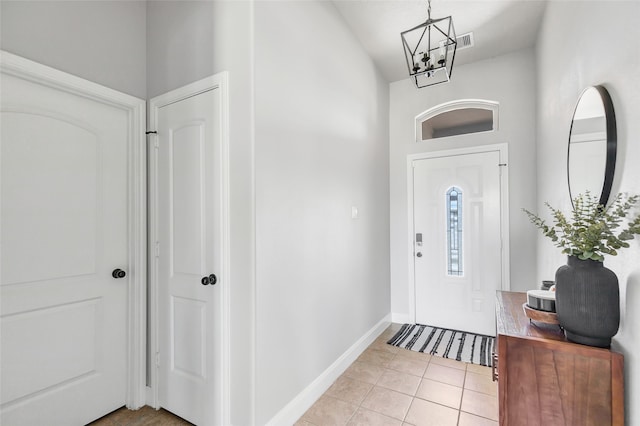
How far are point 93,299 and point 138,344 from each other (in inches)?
17.5

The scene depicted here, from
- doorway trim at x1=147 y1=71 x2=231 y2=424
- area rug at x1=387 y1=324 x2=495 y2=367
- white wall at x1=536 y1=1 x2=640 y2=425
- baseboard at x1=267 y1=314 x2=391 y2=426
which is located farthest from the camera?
area rug at x1=387 y1=324 x2=495 y2=367

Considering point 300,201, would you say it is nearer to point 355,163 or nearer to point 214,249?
point 214,249

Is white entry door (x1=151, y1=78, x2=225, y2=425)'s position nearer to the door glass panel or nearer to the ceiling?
the ceiling

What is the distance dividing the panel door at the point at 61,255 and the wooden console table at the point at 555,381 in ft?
7.53

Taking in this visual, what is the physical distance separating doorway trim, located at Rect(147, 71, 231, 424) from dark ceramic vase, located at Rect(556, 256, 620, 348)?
5.22 feet

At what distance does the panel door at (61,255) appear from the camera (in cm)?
155

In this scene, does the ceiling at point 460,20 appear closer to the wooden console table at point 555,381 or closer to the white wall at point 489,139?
the white wall at point 489,139

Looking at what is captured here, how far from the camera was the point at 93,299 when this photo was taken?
6.17 ft

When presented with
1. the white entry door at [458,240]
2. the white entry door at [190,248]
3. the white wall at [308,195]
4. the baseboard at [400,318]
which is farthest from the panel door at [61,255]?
the white entry door at [458,240]

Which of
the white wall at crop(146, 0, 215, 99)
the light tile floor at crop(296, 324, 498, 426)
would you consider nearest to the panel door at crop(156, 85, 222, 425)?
the white wall at crop(146, 0, 215, 99)

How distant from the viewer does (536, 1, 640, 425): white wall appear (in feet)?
3.24

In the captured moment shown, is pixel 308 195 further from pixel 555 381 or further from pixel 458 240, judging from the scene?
pixel 458 240

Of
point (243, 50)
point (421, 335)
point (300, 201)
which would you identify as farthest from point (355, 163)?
point (421, 335)

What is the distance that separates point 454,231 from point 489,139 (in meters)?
1.09
